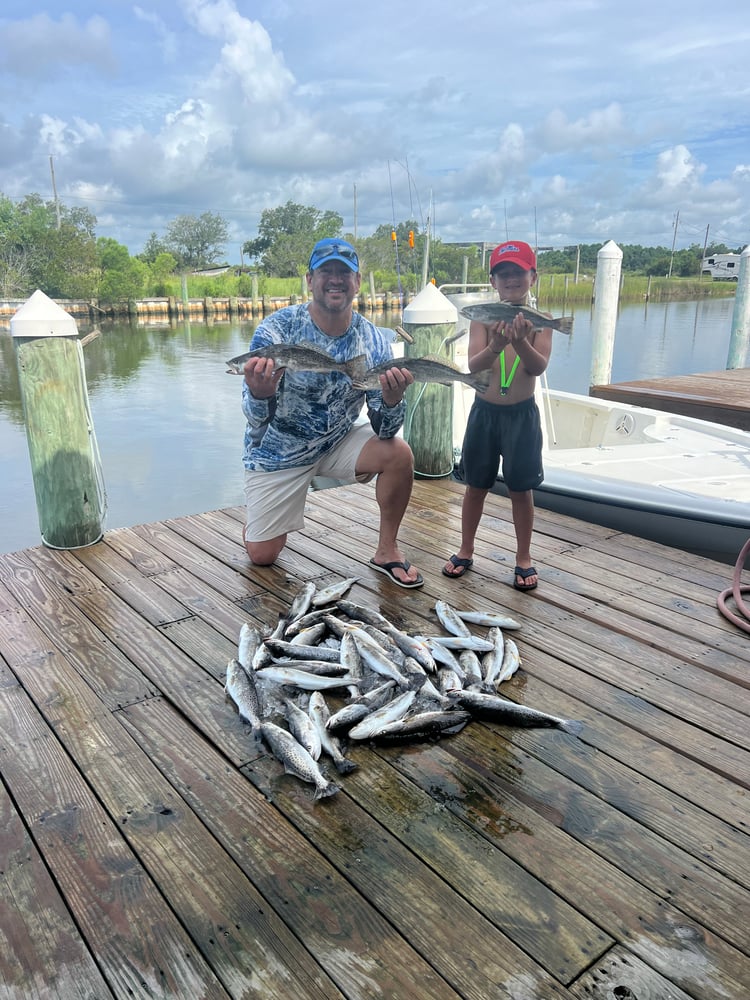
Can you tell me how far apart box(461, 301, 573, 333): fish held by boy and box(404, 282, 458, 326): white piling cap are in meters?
2.25

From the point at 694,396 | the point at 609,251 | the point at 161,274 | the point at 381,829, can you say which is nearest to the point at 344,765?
the point at 381,829

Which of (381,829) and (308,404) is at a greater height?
(308,404)

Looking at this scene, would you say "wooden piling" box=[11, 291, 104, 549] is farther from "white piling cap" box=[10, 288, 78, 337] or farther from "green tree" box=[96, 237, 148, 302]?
"green tree" box=[96, 237, 148, 302]

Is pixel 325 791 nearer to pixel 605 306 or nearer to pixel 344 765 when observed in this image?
pixel 344 765

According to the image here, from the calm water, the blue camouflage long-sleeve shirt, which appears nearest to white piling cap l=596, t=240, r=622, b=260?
the calm water

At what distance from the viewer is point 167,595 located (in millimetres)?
3488

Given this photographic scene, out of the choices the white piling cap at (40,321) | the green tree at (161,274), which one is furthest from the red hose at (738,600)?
the green tree at (161,274)

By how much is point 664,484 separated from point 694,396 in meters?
4.35

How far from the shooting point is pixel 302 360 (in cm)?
319

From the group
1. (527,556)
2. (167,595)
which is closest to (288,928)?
(167,595)

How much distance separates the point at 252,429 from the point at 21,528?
7083 mm

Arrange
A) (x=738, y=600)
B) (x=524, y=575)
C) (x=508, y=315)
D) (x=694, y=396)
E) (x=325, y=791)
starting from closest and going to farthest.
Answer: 1. (x=325, y=791)
2. (x=508, y=315)
3. (x=738, y=600)
4. (x=524, y=575)
5. (x=694, y=396)

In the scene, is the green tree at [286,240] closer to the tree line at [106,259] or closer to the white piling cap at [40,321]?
the tree line at [106,259]

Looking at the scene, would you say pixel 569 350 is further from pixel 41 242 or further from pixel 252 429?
pixel 41 242
